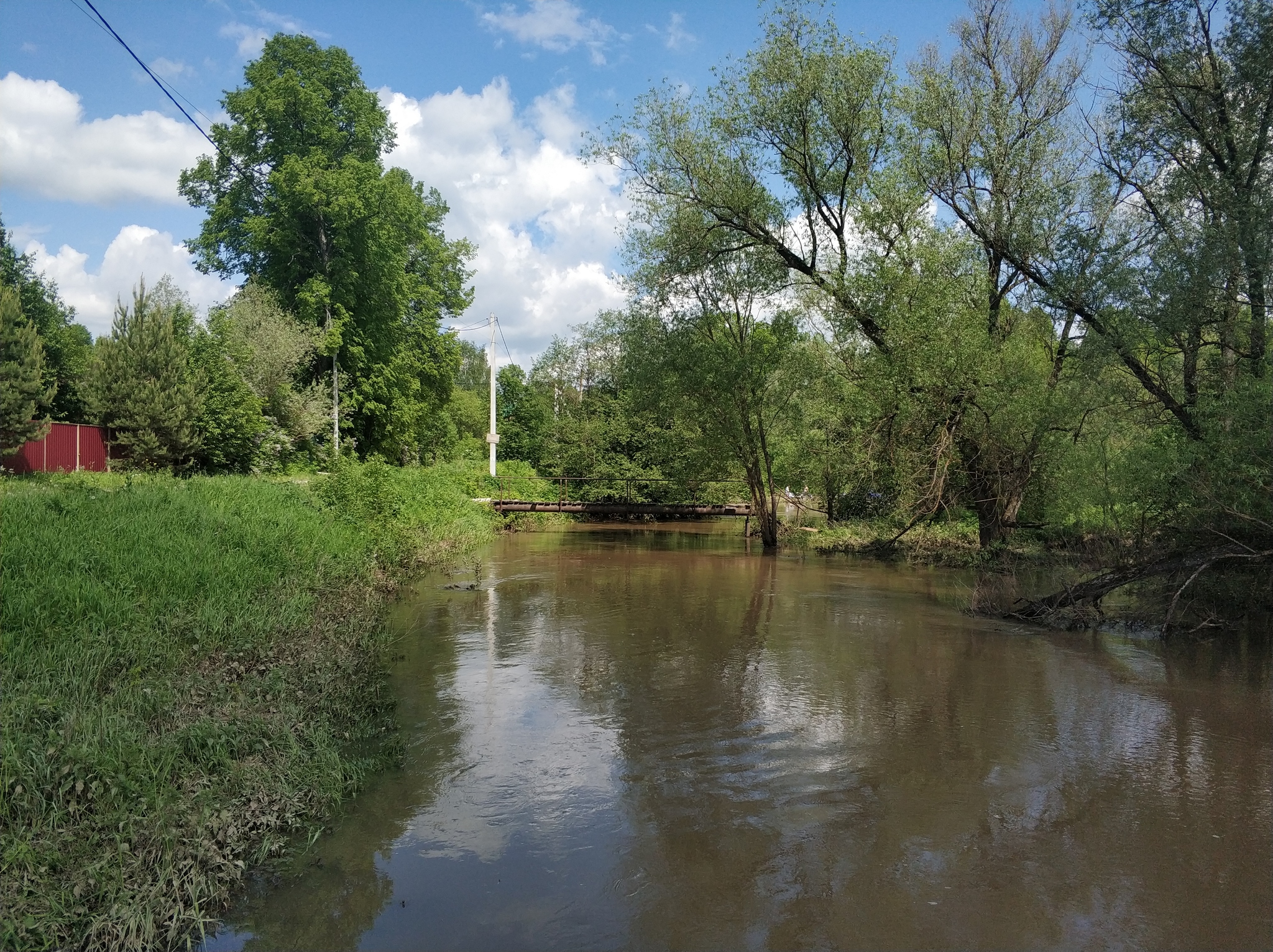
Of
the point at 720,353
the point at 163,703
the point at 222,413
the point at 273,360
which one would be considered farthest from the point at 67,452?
the point at 163,703

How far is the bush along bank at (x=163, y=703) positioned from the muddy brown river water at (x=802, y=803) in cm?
39

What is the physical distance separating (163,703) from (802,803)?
4656 millimetres

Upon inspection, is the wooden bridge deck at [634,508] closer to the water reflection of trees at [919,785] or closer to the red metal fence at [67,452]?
the red metal fence at [67,452]

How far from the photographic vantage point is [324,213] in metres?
30.9

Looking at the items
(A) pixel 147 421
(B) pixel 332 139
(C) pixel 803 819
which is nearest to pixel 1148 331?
(C) pixel 803 819

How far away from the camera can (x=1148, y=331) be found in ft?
43.2

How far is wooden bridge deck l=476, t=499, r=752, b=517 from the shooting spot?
33.6m

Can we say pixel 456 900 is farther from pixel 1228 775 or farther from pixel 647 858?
pixel 1228 775

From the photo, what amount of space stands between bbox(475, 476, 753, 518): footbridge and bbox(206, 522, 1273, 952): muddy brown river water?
21471 mm

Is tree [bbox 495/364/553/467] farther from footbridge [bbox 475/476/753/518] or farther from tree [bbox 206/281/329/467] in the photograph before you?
tree [bbox 206/281/329/467]

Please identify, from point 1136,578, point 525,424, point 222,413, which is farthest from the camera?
point 525,424

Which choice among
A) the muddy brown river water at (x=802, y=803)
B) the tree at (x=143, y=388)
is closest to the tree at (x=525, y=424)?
the tree at (x=143, y=388)

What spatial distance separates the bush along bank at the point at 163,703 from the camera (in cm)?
430

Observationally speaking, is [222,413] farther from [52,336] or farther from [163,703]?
[163,703]
